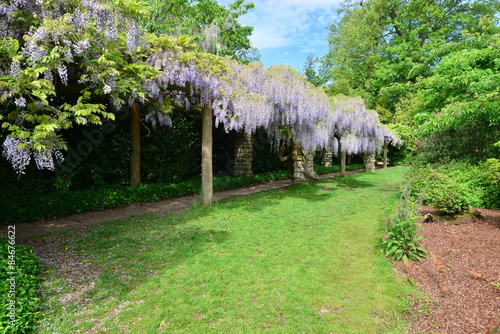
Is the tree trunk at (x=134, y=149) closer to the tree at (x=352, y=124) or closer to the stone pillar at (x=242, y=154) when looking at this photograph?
the stone pillar at (x=242, y=154)

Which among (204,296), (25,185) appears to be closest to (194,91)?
(25,185)

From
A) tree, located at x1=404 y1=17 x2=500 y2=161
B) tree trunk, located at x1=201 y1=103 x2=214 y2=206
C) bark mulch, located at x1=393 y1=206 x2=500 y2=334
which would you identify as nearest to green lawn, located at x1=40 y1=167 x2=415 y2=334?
bark mulch, located at x1=393 y1=206 x2=500 y2=334

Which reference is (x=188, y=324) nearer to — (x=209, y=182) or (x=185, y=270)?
(x=185, y=270)

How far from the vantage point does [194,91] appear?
6.83 m

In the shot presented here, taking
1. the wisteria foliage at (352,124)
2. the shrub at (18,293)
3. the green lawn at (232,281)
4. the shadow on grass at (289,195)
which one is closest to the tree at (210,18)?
the wisteria foliage at (352,124)

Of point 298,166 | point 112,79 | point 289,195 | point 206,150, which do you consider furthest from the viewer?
point 298,166

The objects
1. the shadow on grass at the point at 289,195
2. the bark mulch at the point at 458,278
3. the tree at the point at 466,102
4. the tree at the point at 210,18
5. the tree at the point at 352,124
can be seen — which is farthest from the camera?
the tree at the point at 210,18

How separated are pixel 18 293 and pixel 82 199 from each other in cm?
457

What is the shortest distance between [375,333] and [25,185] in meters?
7.26

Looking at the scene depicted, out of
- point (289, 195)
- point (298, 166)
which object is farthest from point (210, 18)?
point (289, 195)

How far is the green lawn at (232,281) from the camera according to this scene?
2.62 metres

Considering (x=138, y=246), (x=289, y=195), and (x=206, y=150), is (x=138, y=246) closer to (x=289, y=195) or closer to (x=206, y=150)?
(x=206, y=150)

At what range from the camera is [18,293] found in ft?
8.78

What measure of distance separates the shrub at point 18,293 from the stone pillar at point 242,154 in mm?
9516
